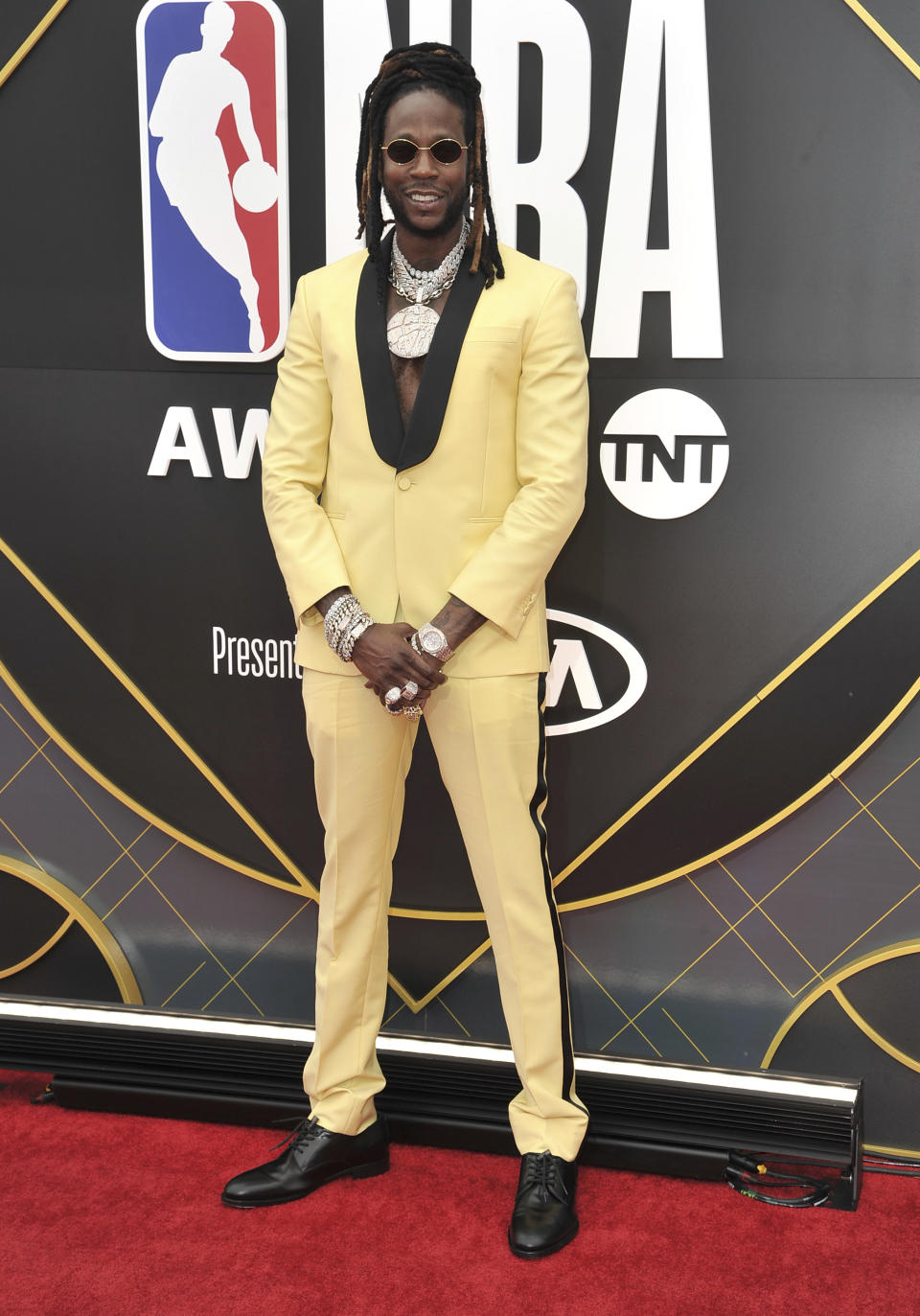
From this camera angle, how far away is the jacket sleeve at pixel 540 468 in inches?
81.6

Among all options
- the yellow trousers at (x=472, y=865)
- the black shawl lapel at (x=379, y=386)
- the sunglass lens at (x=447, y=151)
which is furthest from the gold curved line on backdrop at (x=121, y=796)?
the sunglass lens at (x=447, y=151)

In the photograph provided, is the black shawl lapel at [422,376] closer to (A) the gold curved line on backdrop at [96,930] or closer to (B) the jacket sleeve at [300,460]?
(B) the jacket sleeve at [300,460]

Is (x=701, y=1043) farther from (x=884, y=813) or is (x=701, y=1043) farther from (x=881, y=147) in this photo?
(x=881, y=147)

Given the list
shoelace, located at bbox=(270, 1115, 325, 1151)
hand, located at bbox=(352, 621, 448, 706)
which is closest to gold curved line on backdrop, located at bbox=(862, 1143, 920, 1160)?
shoelace, located at bbox=(270, 1115, 325, 1151)

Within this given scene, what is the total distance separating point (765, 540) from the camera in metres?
2.43

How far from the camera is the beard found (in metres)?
2.08

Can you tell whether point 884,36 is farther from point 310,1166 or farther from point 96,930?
point 96,930

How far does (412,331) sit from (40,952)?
1.74 m

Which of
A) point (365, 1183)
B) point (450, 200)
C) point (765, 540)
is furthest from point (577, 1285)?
point (450, 200)

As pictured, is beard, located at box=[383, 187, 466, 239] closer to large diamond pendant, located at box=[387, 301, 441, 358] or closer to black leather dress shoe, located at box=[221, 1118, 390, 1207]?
large diamond pendant, located at box=[387, 301, 441, 358]

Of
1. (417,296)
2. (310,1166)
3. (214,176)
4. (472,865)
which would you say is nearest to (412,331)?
(417,296)

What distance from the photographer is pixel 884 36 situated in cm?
224

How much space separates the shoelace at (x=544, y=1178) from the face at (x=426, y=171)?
166cm

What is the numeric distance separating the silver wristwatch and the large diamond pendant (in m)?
0.48
